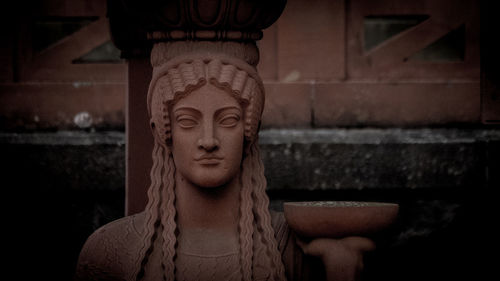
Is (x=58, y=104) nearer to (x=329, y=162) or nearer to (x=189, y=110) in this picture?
(x=329, y=162)

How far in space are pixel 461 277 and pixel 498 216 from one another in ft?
1.93

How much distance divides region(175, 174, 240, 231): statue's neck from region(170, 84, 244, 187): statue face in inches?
4.6

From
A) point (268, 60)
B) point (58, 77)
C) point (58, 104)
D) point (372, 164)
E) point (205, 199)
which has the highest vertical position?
point (268, 60)

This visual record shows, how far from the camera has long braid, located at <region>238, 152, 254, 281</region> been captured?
377 cm

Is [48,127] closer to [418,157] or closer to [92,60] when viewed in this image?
[92,60]

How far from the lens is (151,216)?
12.9 feet

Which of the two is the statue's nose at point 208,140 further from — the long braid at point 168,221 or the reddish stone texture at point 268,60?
the reddish stone texture at point 268,60

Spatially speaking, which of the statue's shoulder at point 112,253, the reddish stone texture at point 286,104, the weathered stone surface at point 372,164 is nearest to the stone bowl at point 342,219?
the statue's shoulder at point 112,253

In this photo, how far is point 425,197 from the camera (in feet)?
22.3

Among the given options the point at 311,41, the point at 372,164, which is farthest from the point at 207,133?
the point at 311,41

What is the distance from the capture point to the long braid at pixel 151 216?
149 inches

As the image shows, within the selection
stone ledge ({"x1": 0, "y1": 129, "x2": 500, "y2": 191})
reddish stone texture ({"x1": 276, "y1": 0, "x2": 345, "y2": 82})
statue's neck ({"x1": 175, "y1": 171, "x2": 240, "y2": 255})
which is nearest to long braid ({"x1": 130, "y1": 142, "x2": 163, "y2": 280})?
statue's neck ({"x1": 175, "y1": 171, "x2": 240, "y2": 255})

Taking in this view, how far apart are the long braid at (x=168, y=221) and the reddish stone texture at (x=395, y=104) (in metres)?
3.26

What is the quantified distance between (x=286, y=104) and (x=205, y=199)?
324cm
